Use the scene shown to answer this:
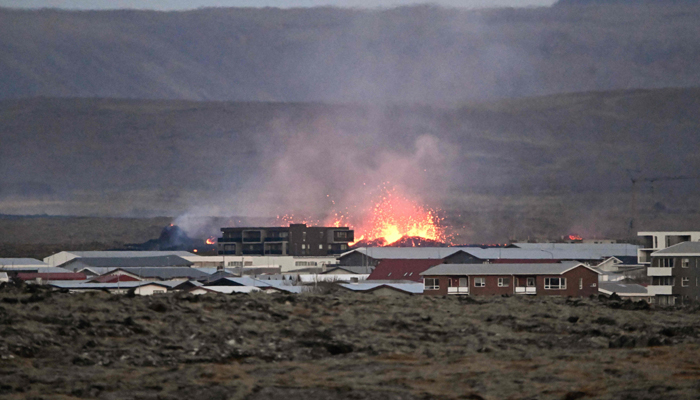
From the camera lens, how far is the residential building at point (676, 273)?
8031 centimetres

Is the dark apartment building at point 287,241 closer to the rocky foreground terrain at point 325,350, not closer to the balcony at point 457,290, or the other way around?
the balcony at point 457,290

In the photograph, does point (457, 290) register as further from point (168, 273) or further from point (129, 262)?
point (129, 262)

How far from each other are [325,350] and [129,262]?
122 meters

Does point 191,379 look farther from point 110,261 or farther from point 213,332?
point 110,261

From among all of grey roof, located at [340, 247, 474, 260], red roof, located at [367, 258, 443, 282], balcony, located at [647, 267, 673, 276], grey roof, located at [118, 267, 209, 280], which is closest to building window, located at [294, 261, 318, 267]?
grey roof, located at [340, 247, 474, 260]

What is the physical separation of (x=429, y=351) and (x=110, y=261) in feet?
405

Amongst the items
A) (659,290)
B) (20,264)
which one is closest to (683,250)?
(659,290)

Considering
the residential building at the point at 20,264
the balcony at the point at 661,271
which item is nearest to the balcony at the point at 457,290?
the balcony at the point at 661,271

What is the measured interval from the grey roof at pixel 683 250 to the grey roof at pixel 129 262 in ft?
263

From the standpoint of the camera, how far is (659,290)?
80.4 m

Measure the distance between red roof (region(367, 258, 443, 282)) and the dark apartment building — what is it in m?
67.1

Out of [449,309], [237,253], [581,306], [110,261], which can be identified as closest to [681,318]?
[581,306]

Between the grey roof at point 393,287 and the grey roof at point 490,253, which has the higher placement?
the grey roof at point 490,253

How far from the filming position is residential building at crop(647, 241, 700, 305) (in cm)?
8031
